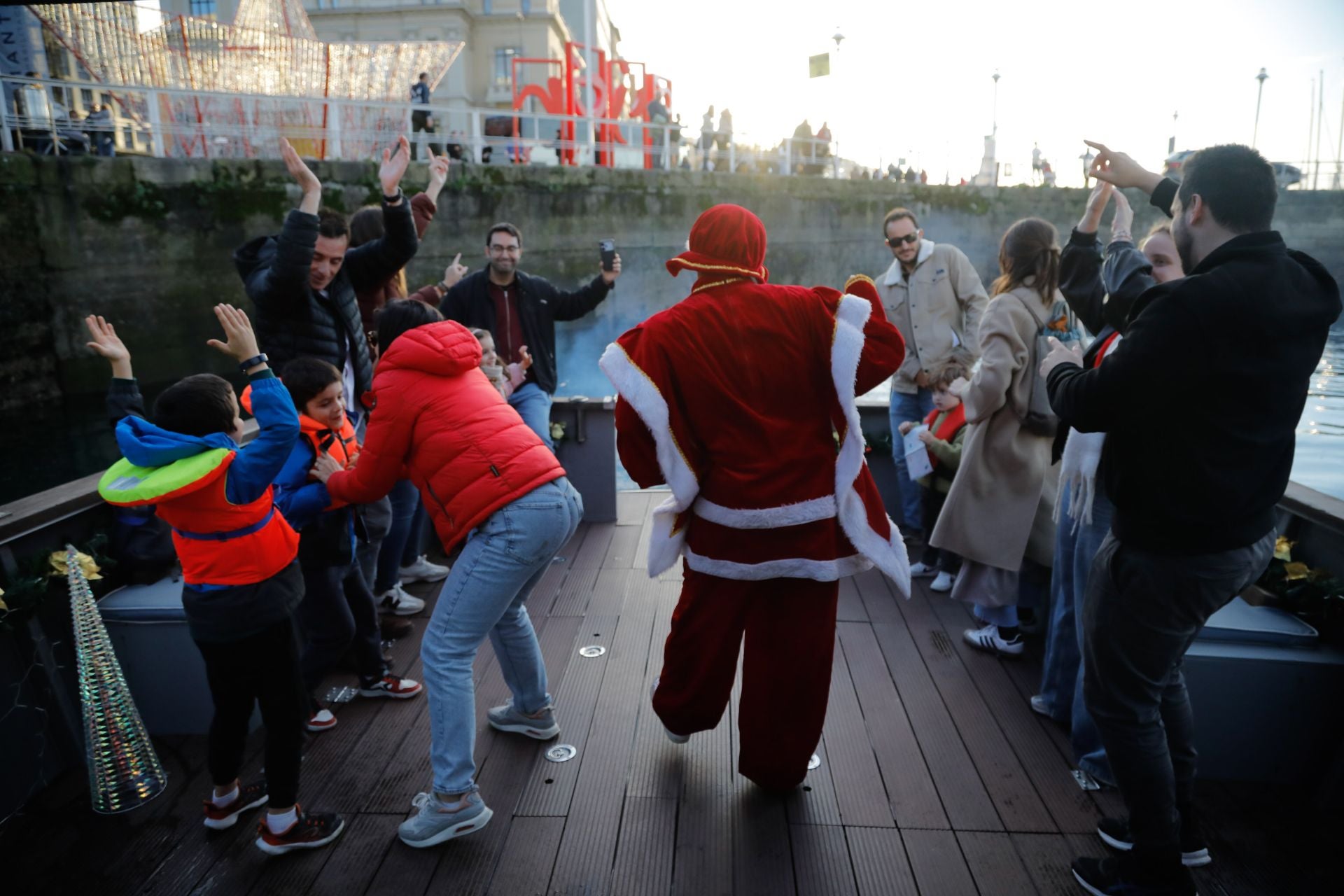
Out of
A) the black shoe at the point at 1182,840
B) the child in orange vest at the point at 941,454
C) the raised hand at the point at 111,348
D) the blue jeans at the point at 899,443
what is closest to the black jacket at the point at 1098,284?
the black shoe at the point at 1182,840

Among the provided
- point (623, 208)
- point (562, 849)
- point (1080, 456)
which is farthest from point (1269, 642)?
point (623, 208)

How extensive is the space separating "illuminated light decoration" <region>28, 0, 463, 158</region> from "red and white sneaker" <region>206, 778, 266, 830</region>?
9.90m

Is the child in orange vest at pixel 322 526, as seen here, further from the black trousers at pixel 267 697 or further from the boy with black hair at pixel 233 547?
the black trousers at pixel 267 697

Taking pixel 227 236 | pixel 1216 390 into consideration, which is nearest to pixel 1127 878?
pixel 1216 390

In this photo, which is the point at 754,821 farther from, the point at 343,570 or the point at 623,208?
the point at 623,208

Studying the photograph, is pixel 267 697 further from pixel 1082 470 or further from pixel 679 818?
pixel 1082 470

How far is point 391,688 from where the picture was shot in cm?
314

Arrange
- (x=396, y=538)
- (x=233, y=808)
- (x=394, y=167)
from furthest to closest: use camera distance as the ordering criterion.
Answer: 1. (x=396, y=538)
2. (x=394, y=167)
3. (x=233, y=808)

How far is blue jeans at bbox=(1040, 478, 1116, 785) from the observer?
8.34 ft

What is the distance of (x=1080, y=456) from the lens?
246 cm

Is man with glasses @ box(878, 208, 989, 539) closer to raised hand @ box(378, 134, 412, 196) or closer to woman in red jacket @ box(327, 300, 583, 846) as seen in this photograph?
raised hand @ box(378, 134, 412, 196)

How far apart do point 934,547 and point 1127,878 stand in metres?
2.27

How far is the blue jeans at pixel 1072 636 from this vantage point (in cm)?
254

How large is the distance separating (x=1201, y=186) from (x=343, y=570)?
2.72 meters
